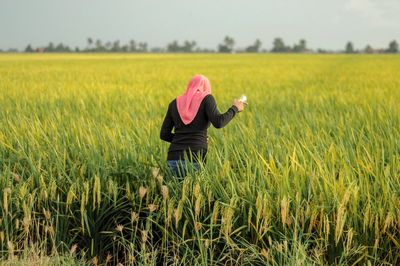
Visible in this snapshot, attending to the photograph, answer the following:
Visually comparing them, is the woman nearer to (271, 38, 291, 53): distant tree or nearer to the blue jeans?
the blue jeans

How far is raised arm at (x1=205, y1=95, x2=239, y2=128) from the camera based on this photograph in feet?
9.95

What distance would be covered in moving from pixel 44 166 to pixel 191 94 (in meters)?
1.11

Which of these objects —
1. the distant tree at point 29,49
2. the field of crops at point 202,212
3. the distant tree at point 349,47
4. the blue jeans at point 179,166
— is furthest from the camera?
the distant tree at point 349,47

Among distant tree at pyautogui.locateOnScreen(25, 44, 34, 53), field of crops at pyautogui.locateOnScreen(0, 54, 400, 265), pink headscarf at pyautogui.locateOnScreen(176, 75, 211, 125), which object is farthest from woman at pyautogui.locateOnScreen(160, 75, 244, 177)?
distant tree at pyautogui.locateOnScreen(25, 44, 34, 53)

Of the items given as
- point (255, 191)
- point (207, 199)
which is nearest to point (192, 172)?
point (207, 199)

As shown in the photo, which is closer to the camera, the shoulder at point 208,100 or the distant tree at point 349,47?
the shoulder at point 208,100

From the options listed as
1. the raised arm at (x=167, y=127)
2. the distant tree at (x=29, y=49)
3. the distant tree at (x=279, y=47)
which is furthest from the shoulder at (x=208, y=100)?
the distant tree at (x=279, y=47)

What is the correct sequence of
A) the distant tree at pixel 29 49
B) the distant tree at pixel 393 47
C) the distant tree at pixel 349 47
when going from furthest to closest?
the distant tree at pixel 349 47 < the distant tree at pixel 393 47 < the distant tree at pixel 29 49

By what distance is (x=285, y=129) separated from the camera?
15.3 ft

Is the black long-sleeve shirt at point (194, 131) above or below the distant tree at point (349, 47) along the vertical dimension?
above

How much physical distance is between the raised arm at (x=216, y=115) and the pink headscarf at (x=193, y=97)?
0.18ft

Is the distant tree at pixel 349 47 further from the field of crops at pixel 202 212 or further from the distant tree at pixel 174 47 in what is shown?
the field of crops at pixel 202 212

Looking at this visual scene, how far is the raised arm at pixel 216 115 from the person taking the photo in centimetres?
303

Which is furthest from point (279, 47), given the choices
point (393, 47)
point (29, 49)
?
point (29, 49)
